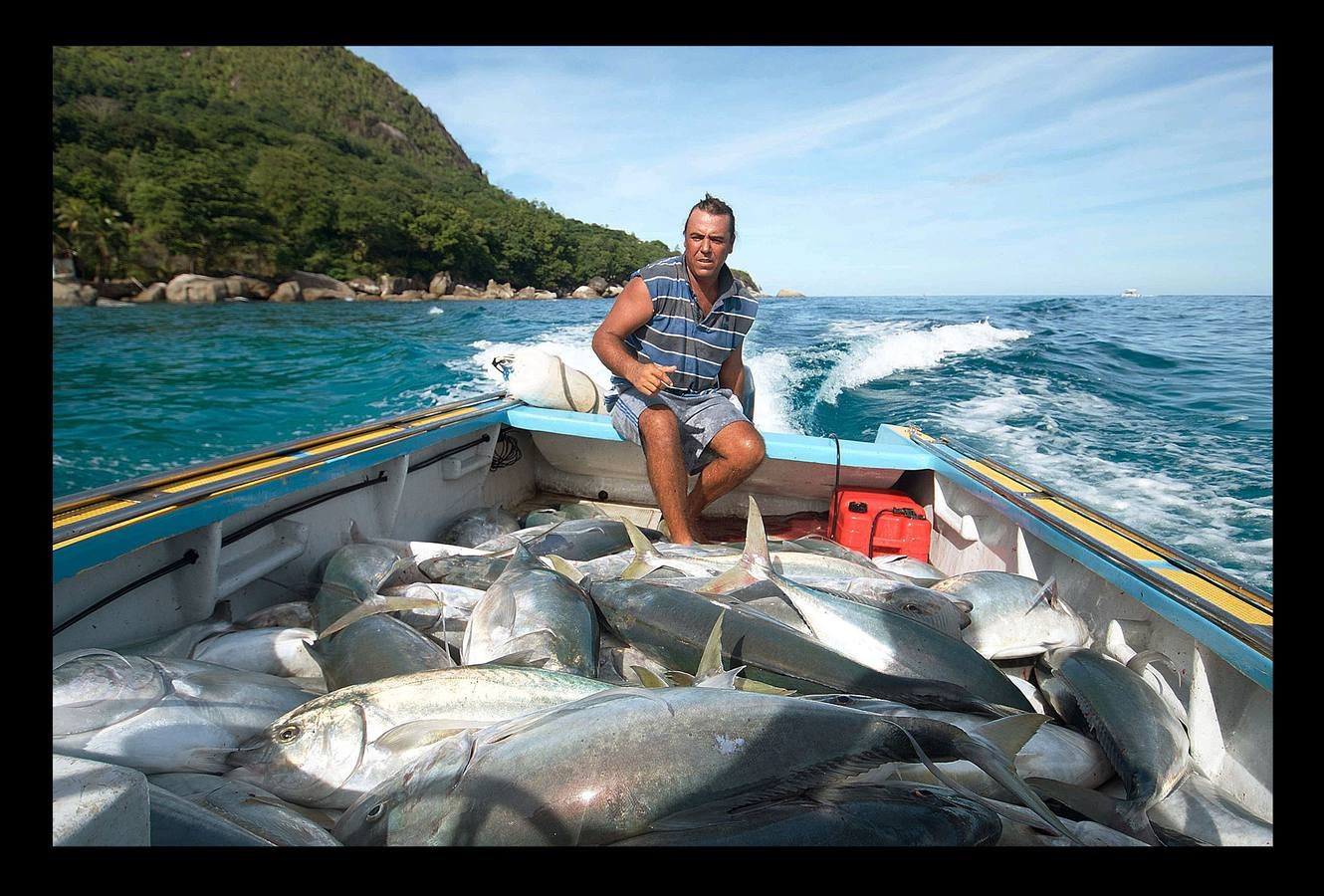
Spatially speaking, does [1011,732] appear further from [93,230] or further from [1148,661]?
[93,230]

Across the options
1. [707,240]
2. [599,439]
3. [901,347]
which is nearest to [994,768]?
[707,240]

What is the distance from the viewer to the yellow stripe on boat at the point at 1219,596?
154 centimetres

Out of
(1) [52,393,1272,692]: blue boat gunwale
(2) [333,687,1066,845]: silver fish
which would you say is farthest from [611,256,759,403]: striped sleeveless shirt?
(2) [333,687,1066,845]: silver fish

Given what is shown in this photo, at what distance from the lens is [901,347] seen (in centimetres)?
1160

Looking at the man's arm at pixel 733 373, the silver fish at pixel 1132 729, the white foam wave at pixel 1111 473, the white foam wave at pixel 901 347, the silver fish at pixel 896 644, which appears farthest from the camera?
the white foam wave at pixel 901 347

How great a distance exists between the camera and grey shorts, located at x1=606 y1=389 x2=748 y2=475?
3.08 meters

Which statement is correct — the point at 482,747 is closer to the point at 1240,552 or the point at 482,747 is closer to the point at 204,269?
the point at 1240,552

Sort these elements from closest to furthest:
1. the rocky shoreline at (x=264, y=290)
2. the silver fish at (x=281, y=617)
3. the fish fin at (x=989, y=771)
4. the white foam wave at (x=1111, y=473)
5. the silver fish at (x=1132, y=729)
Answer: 1. the fish fin at (x=989, y=771)
2. the silver fish at (x=1132, y=729)
3. the silver fish at (x=281, y=617)
4. the white foam wave at (x=1111, y=473)
5. the rocky shoreline at (x=264, y=290)

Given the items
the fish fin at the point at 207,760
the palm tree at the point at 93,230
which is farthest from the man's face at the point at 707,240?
the palm tree at the point at 93,230

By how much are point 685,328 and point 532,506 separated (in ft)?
5.39

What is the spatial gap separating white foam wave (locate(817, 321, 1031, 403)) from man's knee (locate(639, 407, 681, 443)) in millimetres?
5990

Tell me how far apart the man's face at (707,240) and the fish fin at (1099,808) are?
2.35m

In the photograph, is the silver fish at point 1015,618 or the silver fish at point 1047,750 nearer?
the silver fish at point 1047,750

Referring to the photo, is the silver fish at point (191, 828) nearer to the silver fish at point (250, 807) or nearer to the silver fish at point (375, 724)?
the silver fish at point (250, 807)
